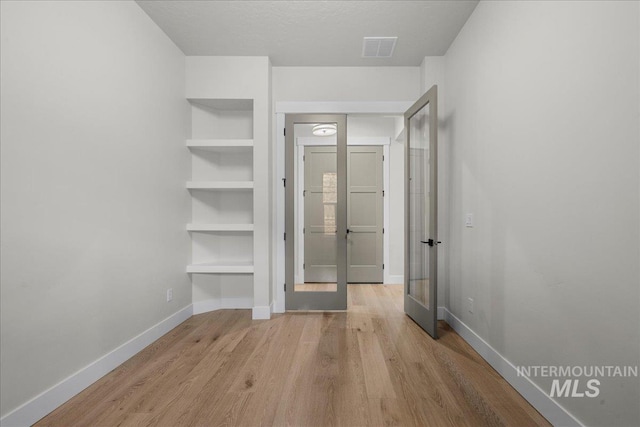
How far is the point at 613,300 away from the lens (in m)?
1.29

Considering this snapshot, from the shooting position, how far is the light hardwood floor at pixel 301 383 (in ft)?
5.43

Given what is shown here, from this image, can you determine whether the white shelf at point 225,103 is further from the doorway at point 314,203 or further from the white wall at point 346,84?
the doorway at point 314,203

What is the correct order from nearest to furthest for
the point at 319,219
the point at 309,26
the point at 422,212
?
the point at 309,26 < the point at 422,212 < the point at 319,219

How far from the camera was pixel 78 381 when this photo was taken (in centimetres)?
189

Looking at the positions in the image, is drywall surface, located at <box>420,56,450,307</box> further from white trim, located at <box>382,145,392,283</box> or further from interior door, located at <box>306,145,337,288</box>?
white trim, located at <box>382,145,392,283</box>

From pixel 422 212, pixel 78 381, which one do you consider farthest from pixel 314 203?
pixel 78 381

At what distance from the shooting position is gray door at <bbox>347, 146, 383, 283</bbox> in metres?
4.92

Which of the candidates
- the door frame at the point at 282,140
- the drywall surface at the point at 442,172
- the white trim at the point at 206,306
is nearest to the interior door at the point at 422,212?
the drywall surface at the point at 442,172

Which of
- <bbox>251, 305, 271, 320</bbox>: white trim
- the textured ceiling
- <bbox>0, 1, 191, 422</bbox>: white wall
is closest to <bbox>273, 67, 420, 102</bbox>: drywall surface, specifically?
the textured ceiling

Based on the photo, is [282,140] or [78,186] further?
[282,140]

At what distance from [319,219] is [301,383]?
198 centimetres

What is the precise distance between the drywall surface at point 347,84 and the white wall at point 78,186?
1317mm

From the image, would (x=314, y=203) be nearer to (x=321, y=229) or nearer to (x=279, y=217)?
(x=321, y=229)

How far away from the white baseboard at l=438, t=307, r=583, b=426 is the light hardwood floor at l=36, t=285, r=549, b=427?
1.9 inches
